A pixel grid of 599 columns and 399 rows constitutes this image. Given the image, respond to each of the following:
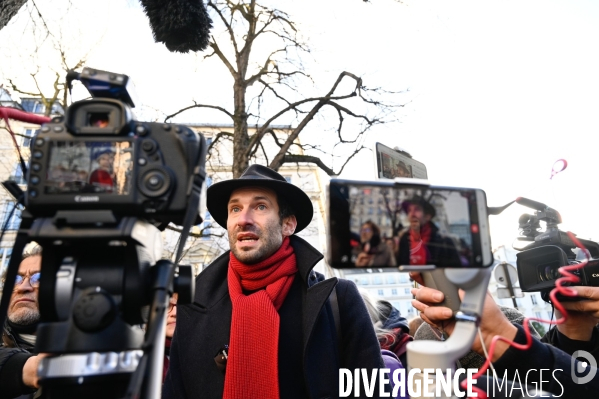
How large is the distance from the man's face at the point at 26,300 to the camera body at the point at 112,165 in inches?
72.9

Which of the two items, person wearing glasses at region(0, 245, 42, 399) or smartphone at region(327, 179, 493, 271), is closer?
smartphone at region(327, 179, 493, 271)

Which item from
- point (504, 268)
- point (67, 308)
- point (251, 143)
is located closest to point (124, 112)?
point (67, 308)

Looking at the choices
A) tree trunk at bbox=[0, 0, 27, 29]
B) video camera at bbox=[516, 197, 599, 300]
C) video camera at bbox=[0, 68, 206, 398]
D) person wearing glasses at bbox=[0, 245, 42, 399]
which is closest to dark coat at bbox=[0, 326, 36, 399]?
person wearing glasses at bbox=[0, 245, 42, 399]

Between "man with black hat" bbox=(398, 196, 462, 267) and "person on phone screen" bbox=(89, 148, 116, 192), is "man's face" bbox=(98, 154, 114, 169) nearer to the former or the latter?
"person on phone screen" bbox=(89, 148, 116, 192)

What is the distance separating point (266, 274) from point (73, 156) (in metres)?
1.42

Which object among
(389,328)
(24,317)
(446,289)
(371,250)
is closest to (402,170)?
(446,289)

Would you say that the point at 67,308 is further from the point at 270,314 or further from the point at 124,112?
the point at 270,314

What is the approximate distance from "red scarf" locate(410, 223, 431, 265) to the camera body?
1.99ft

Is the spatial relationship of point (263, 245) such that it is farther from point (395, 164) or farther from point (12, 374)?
point (12, 374)

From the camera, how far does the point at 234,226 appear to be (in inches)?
97.7

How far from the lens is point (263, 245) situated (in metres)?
2.41

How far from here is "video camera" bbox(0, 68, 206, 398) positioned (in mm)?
1021

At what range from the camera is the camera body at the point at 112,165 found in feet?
3.53

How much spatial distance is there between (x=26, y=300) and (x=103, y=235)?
7.32 ft
